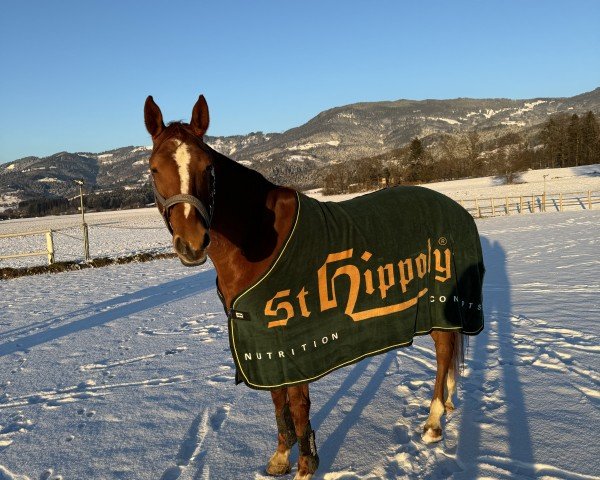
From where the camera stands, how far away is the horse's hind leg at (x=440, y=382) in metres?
3.13

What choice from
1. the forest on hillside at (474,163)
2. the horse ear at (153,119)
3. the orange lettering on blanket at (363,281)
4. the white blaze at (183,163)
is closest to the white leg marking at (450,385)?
the orange lettering on blanket at (363,281)

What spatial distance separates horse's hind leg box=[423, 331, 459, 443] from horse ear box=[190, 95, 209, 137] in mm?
2479

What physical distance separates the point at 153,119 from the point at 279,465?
2442mm

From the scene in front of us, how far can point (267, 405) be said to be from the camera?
152 inches

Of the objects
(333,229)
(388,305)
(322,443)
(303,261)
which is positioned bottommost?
(322,443)

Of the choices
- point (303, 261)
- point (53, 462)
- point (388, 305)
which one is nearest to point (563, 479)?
point (388, 305)

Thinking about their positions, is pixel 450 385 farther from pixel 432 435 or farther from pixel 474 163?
pixel 474 163

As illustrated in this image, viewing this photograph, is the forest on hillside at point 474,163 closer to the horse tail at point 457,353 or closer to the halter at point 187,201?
the horse tail at point 457,353

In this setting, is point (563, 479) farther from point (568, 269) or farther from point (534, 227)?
point (534, 227)

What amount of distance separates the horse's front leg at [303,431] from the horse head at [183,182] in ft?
4.02

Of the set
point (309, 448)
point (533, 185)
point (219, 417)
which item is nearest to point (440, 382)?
point (309, 448)

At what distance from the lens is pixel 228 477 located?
2826 mm

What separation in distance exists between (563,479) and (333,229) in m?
2.13

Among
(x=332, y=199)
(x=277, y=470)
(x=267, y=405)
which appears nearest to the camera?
(x=277, y=470)
